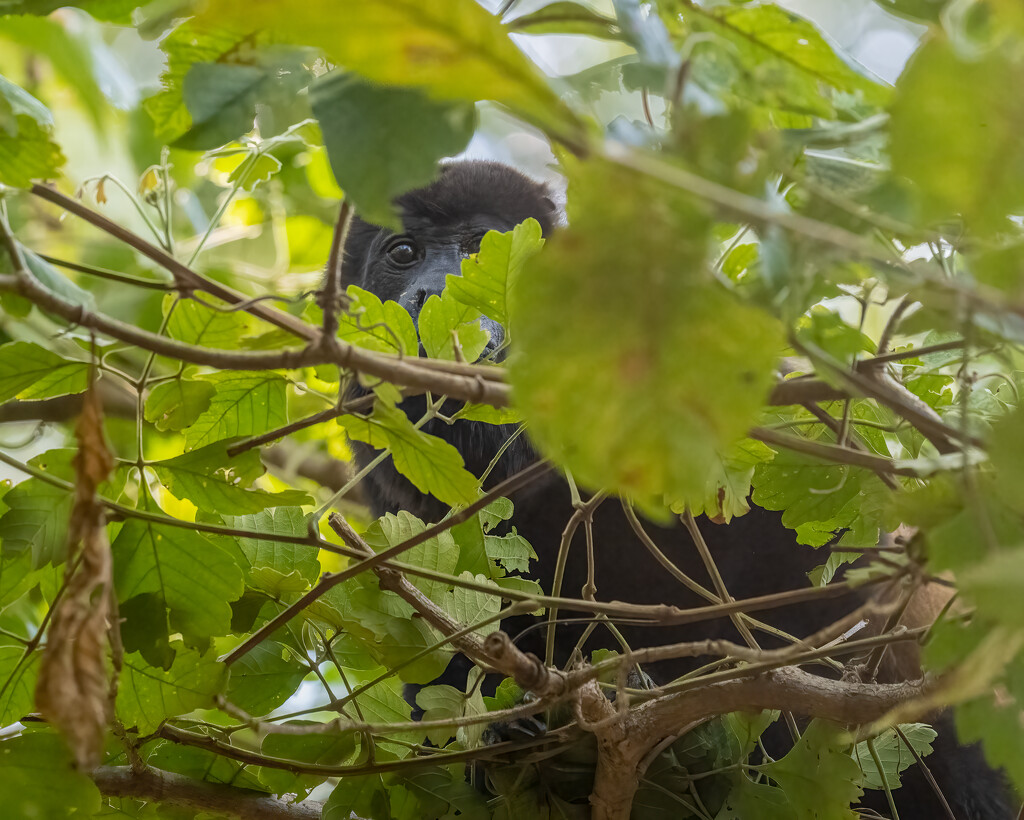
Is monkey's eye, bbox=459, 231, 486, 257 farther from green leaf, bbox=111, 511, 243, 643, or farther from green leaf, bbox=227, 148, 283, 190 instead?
green leaf, bbox=111, 511, 243, 643

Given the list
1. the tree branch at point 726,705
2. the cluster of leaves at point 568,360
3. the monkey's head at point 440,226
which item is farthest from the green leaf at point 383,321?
the monkey's head at point 440,226

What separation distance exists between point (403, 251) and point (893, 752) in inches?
58.8

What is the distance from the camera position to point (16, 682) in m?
0.76

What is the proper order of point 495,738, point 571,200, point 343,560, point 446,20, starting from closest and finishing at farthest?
point 446,20 < point 571,200 < point 495,738 < point 343,560

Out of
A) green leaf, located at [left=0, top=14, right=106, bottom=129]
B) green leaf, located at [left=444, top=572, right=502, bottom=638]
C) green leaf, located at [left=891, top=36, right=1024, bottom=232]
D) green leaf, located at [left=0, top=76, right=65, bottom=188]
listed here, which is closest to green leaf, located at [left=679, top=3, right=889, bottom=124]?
green leaf, located at [left=891, top=36, right=1024, bottom=232]

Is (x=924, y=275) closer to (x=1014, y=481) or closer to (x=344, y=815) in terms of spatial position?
(x=1014, y=481)

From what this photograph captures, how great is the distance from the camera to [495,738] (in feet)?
3.47

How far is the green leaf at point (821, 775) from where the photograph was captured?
29.9 inches

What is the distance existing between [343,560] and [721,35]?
3.74 feet

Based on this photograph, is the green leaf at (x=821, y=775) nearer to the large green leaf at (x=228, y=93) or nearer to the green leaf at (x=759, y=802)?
the green leaf at (x=759, y=802)

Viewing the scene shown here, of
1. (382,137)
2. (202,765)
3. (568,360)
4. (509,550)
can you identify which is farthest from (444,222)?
(568,360)

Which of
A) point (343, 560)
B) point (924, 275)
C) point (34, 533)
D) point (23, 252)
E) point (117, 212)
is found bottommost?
point (343, 560)

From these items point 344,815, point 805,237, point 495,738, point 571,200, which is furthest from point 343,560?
point 805,237

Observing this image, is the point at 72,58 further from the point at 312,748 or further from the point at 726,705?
the point at 726,705
